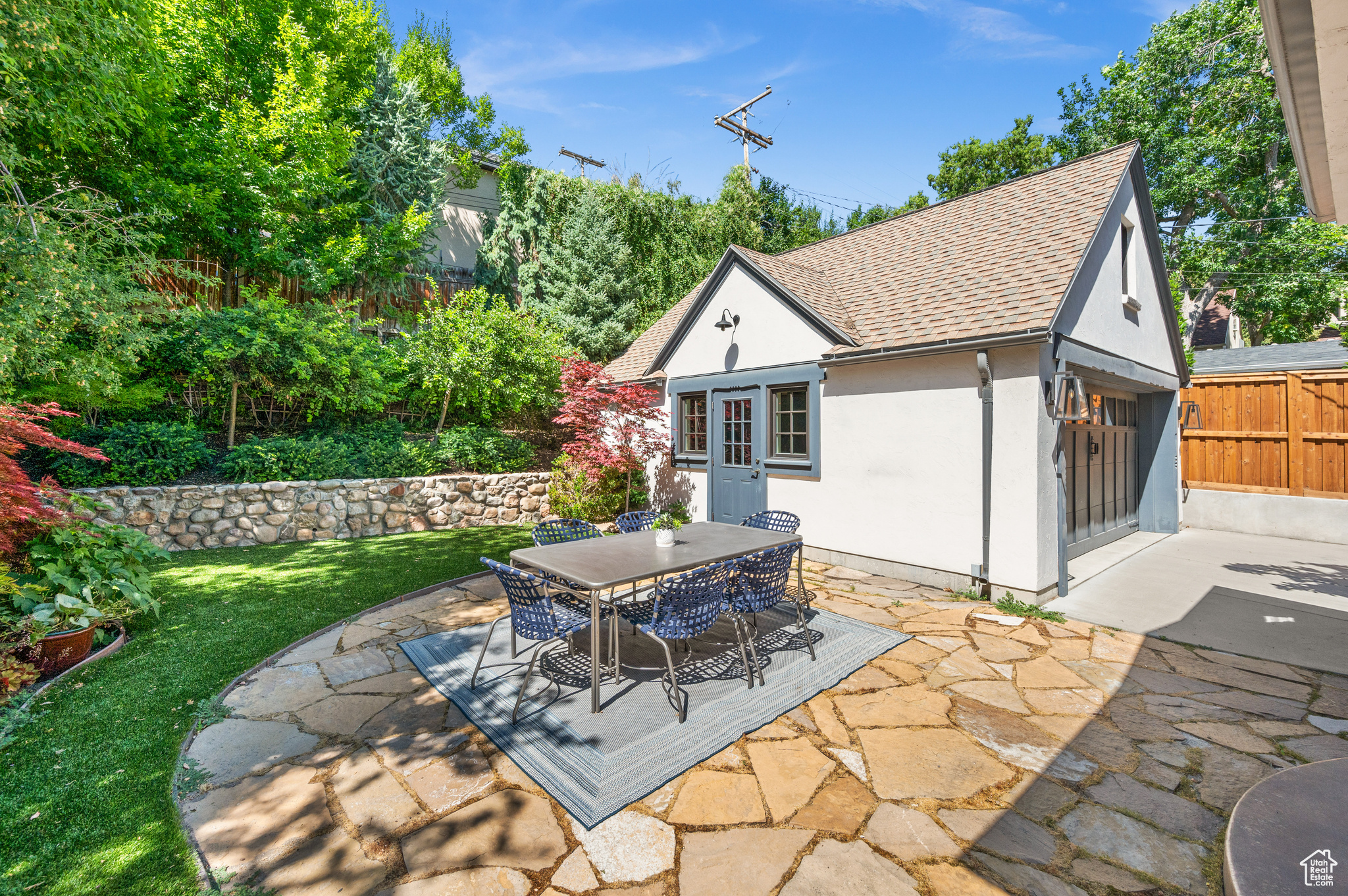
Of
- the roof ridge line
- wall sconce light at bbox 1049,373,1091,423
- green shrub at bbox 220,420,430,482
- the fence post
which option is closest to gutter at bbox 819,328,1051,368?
wall sconce light at bbox 1049,373,1091,423

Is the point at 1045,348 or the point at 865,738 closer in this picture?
the point at 865,738

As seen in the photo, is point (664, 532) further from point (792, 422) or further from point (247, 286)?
point (247, 286)

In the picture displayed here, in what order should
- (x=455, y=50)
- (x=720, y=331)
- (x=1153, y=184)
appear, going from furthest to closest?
1. (x=1153, y=184)
2. (x=455, y=50)
3. (x=720, y=331)

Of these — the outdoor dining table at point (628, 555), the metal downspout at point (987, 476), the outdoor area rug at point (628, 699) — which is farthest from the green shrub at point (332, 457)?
the metal downspout at point (987, 476)

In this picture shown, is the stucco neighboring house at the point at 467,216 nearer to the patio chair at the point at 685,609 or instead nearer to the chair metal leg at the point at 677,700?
the patio chair at the point at 685,609

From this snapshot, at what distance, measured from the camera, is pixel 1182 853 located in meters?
2.44

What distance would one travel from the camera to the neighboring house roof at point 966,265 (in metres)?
6.19

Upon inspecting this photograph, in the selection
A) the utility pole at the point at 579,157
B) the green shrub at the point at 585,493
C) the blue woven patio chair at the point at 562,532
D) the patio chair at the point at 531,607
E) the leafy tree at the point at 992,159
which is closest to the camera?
the patio chair at the point at 531,607

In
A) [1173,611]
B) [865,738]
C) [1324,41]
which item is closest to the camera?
[1324,41]

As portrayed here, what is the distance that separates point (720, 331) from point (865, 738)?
22.9 ft

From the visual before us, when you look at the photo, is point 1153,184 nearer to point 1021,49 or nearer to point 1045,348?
point 1021,49

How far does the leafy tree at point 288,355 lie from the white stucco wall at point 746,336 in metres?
5.76

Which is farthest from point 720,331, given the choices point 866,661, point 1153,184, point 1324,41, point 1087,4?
point 1153,184

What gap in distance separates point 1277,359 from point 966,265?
506 inches
